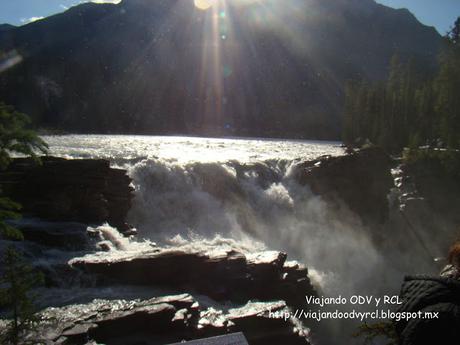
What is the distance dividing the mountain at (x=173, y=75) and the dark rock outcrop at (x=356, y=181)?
80494mm

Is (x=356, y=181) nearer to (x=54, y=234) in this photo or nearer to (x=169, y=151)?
(x=169, y=151)

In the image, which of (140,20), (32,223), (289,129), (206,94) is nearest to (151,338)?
(32,223)

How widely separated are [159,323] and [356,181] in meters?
26.2

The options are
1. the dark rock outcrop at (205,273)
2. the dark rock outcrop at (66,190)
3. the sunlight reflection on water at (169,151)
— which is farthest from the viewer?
the sunlight reflection on water at (169,151)

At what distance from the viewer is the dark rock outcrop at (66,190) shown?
55.2 ft

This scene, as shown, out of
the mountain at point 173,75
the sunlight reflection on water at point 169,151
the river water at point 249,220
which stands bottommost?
the river water at point 249,220

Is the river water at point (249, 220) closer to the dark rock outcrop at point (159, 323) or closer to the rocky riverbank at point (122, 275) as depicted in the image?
the rocky riverbank at point (122, 275)

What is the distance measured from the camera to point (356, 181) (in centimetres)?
3241

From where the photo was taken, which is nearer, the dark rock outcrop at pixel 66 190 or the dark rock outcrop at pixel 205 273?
the dark rock outcrop at pixel 205 273

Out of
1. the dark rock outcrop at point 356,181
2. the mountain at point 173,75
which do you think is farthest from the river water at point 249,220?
the mountain at point 173,75

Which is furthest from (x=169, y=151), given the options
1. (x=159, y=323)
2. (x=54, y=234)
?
(x=159, y=323)

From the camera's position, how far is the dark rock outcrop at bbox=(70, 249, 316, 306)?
472 inches

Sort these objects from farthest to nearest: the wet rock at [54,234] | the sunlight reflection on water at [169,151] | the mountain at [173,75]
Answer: the mountain at [173,75], the sunlight reflection on water at [169,151], the wet rock at [54,234]

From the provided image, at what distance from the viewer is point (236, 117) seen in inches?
5502
